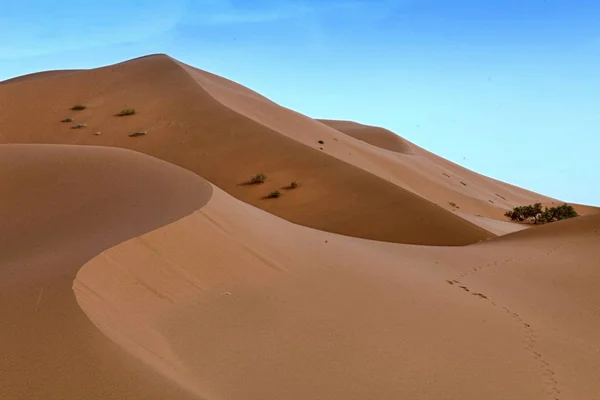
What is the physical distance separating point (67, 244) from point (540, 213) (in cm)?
2393

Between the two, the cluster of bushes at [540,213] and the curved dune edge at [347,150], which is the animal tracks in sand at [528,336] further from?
the cluster of bushes at [540,213]

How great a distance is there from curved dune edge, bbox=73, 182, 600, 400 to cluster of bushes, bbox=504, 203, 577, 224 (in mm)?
15730

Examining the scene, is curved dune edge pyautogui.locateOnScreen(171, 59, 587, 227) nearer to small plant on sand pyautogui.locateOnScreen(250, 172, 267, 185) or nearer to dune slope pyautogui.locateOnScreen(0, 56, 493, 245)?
dune slope pyautogui.locateOnScreen(0, 56, 493, 245)

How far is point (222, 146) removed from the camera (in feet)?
63.6

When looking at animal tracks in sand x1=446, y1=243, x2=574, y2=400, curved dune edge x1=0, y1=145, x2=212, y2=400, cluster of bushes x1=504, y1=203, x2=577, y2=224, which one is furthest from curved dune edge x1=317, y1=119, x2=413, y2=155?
curved dune edge x1=0, y1=145, x2=212, y2=400

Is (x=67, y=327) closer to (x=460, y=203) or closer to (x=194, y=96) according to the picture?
(x=194, y=96)

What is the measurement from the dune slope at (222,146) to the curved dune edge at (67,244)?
6.31 m

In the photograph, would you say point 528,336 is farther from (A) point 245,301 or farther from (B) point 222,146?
(B) point 222,146

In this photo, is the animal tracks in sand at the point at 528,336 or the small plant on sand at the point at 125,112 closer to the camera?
the animal tracks in sand at the point at 528,336

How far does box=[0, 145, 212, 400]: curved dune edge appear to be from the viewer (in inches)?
140

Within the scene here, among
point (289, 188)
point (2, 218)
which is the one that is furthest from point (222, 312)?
point (289, 188)

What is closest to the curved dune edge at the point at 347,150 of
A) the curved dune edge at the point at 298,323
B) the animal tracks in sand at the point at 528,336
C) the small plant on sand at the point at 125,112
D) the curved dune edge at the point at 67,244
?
the small plant on sand at the point at 125,112

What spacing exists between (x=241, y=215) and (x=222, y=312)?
10.0 feet

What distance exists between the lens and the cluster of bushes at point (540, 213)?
74.1 feet
